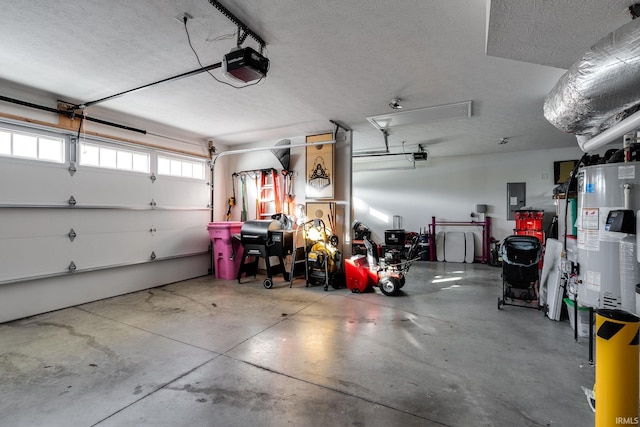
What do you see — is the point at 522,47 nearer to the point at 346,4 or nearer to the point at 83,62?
the point at 346,4

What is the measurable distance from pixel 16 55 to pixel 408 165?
324 inches

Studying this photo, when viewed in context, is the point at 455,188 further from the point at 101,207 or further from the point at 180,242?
the point at 101,207

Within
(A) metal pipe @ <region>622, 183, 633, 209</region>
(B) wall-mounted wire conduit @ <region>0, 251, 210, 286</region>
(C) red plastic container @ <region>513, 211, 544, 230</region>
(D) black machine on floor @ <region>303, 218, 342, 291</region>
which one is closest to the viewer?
(A) metal pipe @ <region>622, 183, 633, 209</region>

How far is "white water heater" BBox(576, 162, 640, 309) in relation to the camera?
2182 millimetres

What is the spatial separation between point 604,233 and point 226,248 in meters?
5.53

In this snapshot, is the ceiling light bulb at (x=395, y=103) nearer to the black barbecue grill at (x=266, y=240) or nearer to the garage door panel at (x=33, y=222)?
the black barbecue grill at (x=266, y=240)

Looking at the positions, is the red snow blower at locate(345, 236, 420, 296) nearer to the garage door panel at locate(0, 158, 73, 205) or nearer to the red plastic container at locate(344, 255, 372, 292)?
the red plastic container at locate(344, 255, 372, 292)

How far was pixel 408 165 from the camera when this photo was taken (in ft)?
28.9

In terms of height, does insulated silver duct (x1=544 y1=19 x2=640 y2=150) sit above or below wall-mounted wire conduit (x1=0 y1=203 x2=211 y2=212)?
above

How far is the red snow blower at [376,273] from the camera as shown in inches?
185

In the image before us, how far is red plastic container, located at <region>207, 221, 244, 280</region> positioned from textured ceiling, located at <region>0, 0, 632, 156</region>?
205 cm

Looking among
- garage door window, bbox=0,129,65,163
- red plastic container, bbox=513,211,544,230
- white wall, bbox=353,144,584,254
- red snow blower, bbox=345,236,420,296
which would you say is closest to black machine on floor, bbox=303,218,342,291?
red snow blower, bbox=345,236,420,296

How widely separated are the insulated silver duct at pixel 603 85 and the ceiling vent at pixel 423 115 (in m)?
2.12

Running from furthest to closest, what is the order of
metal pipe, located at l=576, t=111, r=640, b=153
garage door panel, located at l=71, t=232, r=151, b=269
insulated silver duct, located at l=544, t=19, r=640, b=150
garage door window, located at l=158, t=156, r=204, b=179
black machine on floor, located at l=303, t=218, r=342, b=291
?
garage door window, located at l=158, t=156, r=204, b=179, black machine on floor, located at l=303, t=218, r=342, b=291, garage door panel, located at l=71, t=232, r=151, b=269, metal pipe, located at l=576, t=111, r=640, b=153, insulated silver duct, located at l=544, t=19, r=640, b=150
